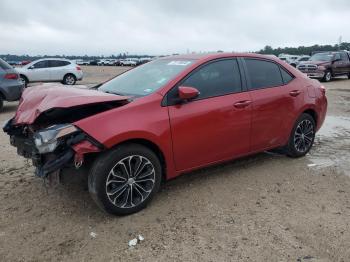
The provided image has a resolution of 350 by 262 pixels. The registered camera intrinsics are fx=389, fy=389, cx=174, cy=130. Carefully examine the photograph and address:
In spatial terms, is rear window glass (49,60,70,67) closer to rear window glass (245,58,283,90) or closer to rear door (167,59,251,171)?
rear window glass (245,58,283,90)

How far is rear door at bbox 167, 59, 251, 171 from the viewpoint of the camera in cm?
438

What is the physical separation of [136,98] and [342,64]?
70.4 ft

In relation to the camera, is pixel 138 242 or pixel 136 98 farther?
pixel 136 98

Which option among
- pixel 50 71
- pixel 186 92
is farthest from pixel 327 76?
pixel 186 92

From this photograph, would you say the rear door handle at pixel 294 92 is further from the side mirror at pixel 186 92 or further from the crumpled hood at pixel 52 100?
the crumpled hood at pixel 52 100

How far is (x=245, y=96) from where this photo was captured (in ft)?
16.5

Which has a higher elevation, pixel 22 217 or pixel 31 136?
pixel 31 136

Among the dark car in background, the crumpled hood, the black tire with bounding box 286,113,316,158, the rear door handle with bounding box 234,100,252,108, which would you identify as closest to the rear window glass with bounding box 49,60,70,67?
the dark car in background

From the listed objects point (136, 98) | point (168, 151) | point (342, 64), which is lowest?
point (342, 64)

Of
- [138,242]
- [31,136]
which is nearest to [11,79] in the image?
[31,136]

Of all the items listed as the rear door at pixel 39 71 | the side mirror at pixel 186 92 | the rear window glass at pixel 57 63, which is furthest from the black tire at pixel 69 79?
the side mirror at pixel 186 92

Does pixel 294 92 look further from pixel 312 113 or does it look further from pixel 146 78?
pixel 146 78

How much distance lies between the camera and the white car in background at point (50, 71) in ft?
66.6

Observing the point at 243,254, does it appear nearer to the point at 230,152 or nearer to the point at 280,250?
the point at 280,250
